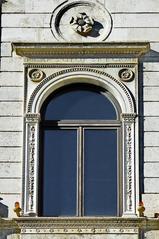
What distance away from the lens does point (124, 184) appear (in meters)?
22.1

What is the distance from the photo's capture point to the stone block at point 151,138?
73.4ft

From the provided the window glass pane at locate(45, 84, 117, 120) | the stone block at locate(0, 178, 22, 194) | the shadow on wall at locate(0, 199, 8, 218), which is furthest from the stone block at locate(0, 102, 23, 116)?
the shadow on wall at locate(0, 199, 8, 218)

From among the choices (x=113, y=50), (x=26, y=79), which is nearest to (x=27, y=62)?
(x=26, y=79)

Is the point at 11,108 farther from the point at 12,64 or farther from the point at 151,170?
the point at 151,170

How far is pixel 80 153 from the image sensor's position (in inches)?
889

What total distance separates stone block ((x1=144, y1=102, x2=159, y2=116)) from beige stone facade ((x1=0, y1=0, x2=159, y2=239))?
22 mm

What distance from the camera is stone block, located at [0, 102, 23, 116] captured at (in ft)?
74.4

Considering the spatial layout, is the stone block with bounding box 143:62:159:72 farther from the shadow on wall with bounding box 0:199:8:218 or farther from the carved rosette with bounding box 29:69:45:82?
the shadow on wall with bounding box 0:199:8:218

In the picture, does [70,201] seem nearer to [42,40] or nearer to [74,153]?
[74,153]

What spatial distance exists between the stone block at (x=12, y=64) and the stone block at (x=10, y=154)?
6.32ft

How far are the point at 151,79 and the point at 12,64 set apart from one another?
320cm

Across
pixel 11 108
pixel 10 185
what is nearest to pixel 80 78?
pixel 11 108

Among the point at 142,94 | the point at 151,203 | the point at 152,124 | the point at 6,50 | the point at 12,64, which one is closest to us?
the point at 151,203

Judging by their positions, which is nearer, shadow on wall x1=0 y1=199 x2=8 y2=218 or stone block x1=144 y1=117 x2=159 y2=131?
shadow on wall x1=0 y1=199 x2=8 y2=218
